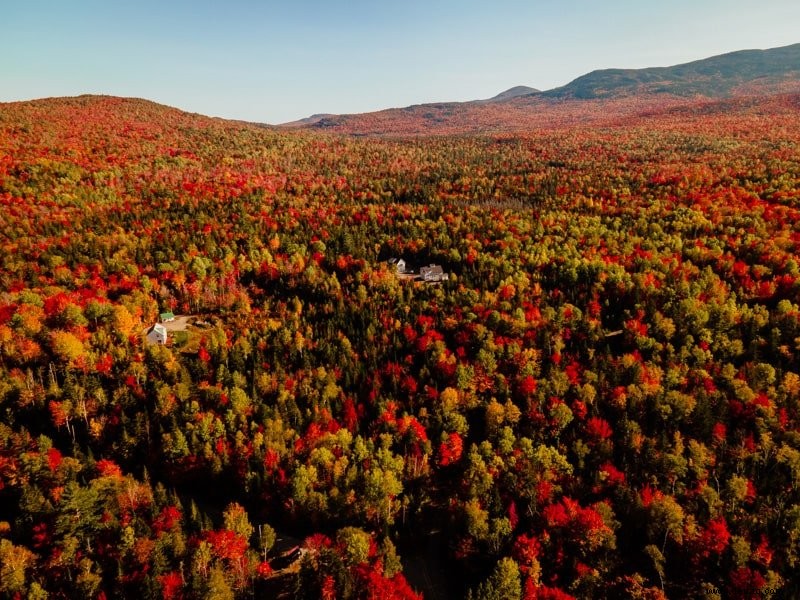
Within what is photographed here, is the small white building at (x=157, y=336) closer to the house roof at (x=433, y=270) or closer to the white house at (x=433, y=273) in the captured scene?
the white house at (x=433, y=273)

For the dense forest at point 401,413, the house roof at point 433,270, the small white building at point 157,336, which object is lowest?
the dense forest at point 401,413

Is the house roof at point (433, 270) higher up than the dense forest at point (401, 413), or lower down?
higher up

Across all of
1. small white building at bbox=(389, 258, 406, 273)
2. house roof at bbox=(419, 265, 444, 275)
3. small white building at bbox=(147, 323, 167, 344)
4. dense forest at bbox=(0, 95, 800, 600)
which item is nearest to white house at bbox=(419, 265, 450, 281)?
house roof at bbox=(419, 265, 444, 275)

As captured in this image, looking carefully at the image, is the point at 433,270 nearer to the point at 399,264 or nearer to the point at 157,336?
the point at 399,264

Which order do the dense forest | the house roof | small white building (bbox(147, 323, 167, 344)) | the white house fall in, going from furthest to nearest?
the house roof
the white house
small white building (bbox(147, 323, 167, 344))
the dense forest

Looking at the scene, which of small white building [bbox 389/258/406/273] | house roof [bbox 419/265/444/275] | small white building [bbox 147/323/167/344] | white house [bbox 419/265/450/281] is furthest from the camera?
small white building [bbox 389/258/406/273]

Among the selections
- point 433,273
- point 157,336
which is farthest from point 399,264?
point 157,336

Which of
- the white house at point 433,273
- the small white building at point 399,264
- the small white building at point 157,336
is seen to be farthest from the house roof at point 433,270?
the small white building at point 157,336

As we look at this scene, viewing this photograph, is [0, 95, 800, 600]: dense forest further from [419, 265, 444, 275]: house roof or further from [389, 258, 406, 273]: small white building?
[419, 265, 444, 275]: house roof

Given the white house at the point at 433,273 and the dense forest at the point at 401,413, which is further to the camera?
the white house at the point at 433,273
